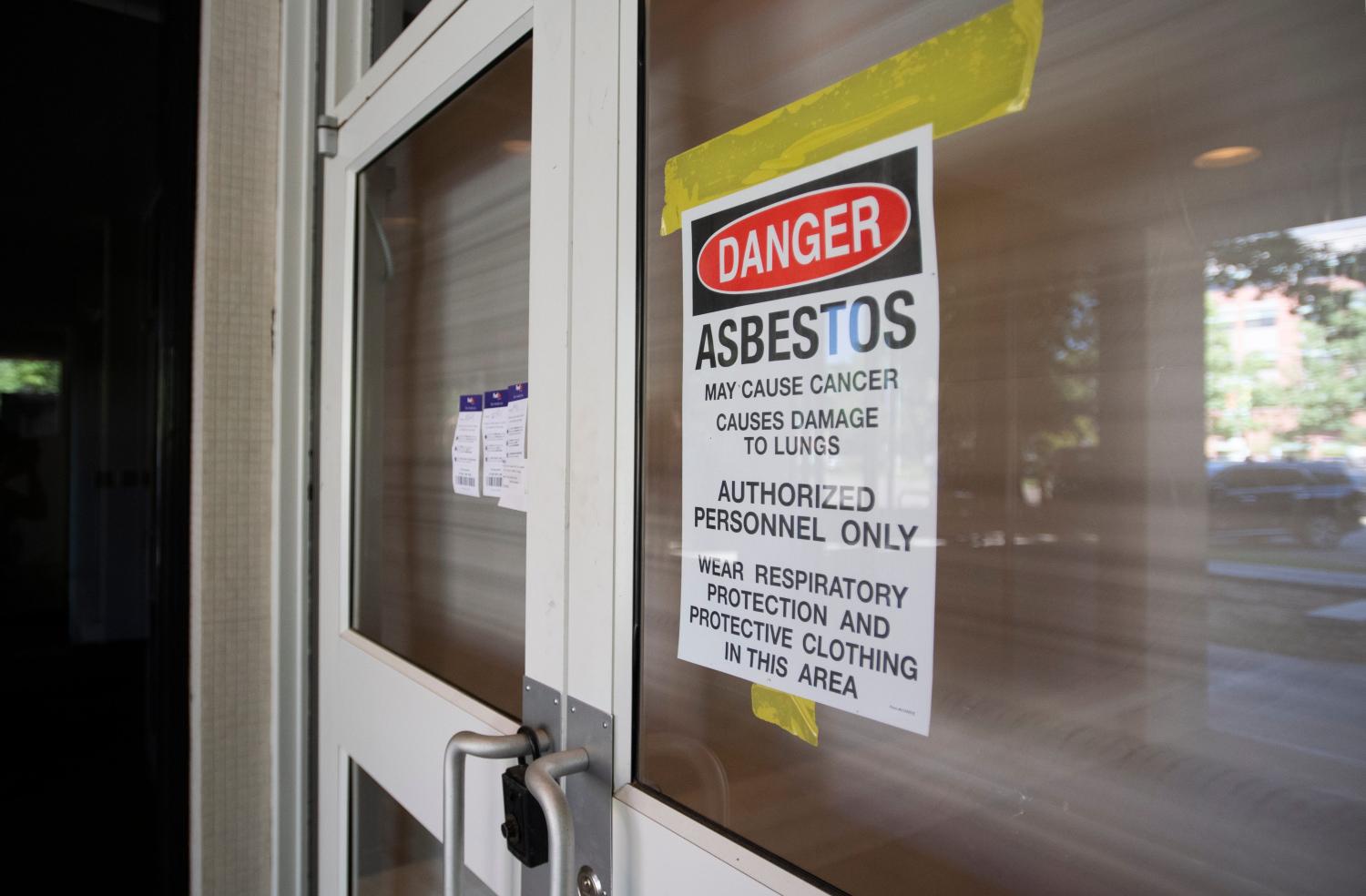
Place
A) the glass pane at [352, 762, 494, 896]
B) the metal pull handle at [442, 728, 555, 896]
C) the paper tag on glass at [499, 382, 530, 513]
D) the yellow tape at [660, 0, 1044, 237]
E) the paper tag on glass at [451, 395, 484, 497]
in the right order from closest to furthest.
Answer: the yellow tape at [660, 0, 1044, 237], the metal pull handle at [442, 728, 555, 896], the paper tag on glass at [499, 382, 530, 513], the paper tag on glass at [451, 395, 484, 497], the glass pane at [352, 762, 494, 896]

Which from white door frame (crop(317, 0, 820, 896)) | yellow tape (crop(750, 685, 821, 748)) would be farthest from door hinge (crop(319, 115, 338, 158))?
yellow tape (crop(750, 685, 821, 748))

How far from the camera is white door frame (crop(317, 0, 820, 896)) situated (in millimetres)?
806

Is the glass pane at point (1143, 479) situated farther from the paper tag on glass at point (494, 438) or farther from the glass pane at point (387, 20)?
the glass pane at point (387, 20)

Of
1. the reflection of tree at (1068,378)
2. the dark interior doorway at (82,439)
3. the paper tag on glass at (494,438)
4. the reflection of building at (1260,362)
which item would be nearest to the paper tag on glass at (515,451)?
the paper tag on glass at (494,438)

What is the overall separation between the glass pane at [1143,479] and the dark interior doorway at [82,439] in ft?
6.94

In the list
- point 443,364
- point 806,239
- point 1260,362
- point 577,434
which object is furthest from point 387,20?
point 1260,362

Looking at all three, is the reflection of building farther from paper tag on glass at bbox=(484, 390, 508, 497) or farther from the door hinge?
the door hinge

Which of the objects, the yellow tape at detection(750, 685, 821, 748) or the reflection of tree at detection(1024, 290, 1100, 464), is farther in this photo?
the yellow tape at detection(750, 685, 821, 748)

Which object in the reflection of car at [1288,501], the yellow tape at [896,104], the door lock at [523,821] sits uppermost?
the yellow tape at [896,104]

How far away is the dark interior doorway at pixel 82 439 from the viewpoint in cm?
216

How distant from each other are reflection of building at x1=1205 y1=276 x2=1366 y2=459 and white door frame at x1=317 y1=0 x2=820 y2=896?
0.47 metres

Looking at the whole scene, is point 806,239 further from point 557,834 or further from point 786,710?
point 557,834

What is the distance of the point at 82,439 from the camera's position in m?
2.29

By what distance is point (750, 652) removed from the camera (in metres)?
0.68
